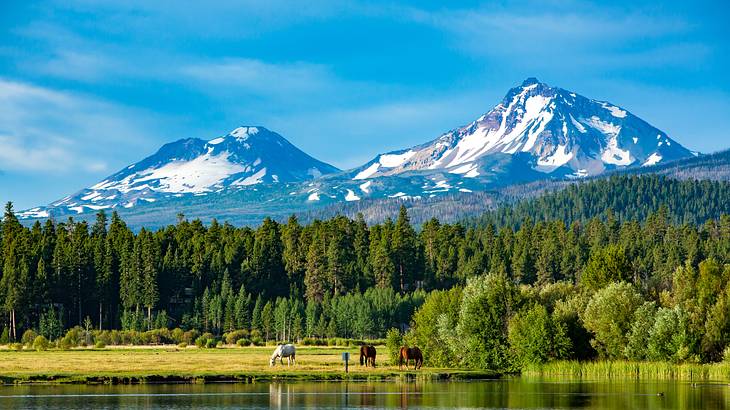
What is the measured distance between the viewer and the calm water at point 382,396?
70.4m

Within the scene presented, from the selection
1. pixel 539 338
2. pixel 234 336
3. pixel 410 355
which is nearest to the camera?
pixel 539 338

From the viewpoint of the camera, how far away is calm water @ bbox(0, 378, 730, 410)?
70.4 metres

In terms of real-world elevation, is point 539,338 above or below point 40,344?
above

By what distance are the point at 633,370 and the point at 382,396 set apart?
29.9m

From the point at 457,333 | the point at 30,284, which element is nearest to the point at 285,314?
the point at 30,284

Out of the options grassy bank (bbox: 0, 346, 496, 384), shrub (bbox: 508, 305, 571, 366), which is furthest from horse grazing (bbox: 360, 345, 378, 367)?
shrub (bbox: 508, 305, 571, 366)

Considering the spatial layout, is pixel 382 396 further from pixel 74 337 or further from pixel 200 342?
pixel 74 337

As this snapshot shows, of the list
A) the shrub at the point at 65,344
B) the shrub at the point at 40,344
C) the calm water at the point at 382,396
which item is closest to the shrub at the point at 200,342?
the shrub at the point at 65,344

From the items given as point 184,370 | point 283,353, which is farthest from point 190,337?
point 184,370

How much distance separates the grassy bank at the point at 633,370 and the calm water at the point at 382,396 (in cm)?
653

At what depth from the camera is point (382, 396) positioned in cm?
7694

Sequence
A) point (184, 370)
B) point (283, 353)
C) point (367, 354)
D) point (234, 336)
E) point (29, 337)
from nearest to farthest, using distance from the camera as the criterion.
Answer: point (184, 370), point (367, 354), point (283, 353), point (29, 337), point (234, 336)

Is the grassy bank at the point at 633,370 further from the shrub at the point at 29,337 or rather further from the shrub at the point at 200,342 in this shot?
the shrub at the point at 29,337

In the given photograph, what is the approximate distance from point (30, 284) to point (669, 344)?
11510 centimetres
